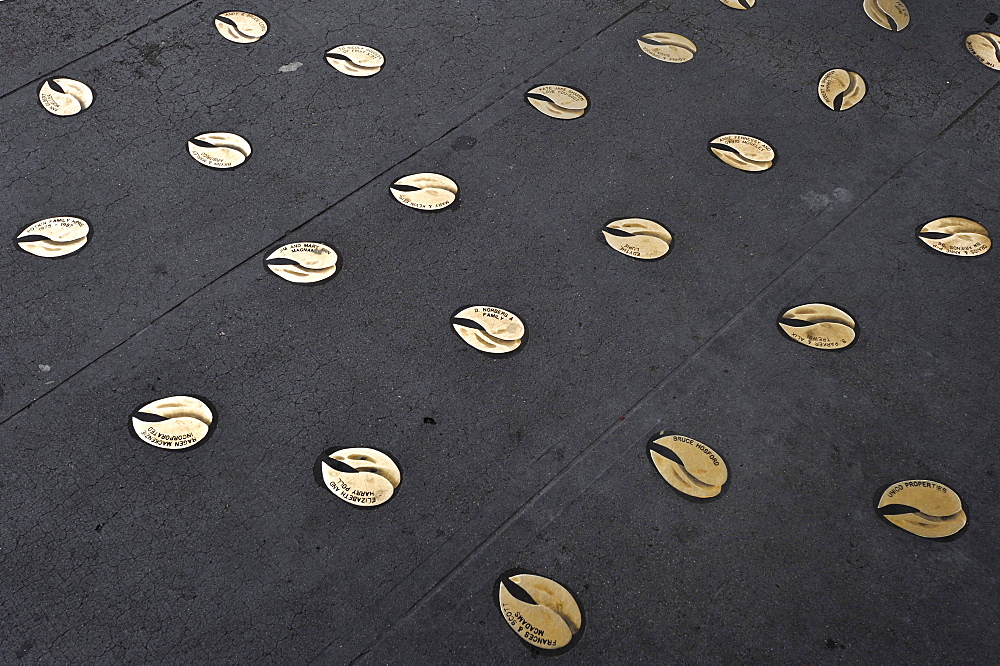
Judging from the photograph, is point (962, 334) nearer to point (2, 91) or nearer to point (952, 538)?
point (952, 538)

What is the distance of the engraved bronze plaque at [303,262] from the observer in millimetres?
2814

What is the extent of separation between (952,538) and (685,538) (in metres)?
0.79

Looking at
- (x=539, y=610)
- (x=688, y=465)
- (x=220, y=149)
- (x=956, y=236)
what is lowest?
(x=539, y=610)

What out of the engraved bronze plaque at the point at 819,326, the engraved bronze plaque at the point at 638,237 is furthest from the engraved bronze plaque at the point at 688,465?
the engraved bronze plaque at the point at 638,237

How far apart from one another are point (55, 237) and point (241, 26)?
1.38m

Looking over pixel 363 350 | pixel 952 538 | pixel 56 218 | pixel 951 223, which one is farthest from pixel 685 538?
pixel 56 218

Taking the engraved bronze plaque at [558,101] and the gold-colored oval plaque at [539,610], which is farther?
the engraved bronze plaque at [558,101]

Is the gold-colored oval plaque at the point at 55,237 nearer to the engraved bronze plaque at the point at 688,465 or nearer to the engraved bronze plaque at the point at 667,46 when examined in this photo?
the engraved bronze plaque at the point at 688,465

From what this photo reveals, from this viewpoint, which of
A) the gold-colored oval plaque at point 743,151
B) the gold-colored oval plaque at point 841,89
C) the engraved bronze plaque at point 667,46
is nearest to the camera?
the gold-colored oval plaque at point 743,151

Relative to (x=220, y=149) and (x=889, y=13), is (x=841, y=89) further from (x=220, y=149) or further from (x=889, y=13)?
(x=220, y=149)

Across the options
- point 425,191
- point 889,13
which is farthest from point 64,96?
point 889,13

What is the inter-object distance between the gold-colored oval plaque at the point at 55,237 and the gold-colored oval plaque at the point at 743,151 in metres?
2.46

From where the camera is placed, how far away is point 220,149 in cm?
317

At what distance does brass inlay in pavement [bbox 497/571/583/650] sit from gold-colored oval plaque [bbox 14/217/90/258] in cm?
194
